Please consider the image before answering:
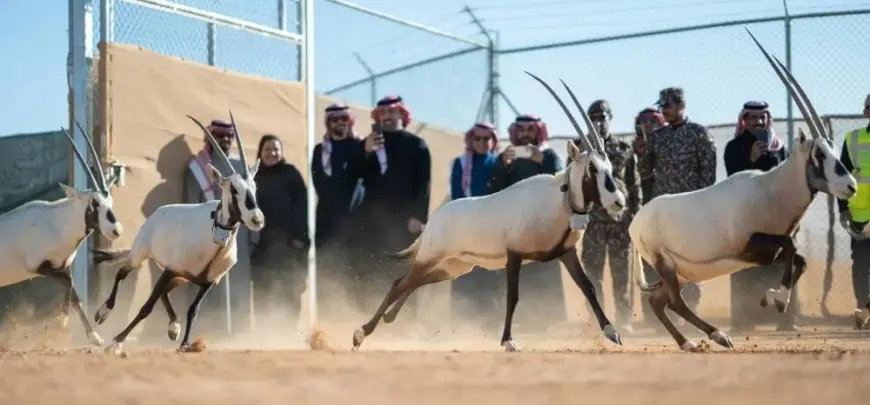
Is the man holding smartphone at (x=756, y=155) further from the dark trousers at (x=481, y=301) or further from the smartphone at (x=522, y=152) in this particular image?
the dark trousers at (x=481, y=301)

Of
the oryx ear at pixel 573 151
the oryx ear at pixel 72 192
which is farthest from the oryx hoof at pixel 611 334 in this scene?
the oryx ear at pixel 72 192

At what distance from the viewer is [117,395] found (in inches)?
187

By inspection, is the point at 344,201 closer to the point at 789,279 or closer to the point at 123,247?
the point at 123,247

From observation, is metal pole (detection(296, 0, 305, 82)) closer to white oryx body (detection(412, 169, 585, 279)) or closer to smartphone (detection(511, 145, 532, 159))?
smartphone (detection(511, 145, 532, 159))

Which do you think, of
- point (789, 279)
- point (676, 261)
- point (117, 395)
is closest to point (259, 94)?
point (676, 261)

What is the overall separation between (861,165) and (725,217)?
8.20 feet

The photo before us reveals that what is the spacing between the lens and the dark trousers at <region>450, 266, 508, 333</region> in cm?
1112

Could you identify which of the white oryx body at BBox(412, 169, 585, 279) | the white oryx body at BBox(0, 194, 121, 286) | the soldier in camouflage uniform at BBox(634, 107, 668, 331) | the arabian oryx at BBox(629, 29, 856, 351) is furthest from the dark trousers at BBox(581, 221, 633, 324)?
the white oryx body at BBox(0, 194, 121, 286)

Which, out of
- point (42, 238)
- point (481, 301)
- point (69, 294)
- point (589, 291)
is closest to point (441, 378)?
point (589, 291)

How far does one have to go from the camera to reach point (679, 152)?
389 inches

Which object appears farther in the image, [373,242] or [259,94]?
[259,94]

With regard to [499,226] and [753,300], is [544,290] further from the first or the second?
[499,226]

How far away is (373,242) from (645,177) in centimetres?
243

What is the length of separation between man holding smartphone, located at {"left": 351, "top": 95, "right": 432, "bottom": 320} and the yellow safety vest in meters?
3.42
